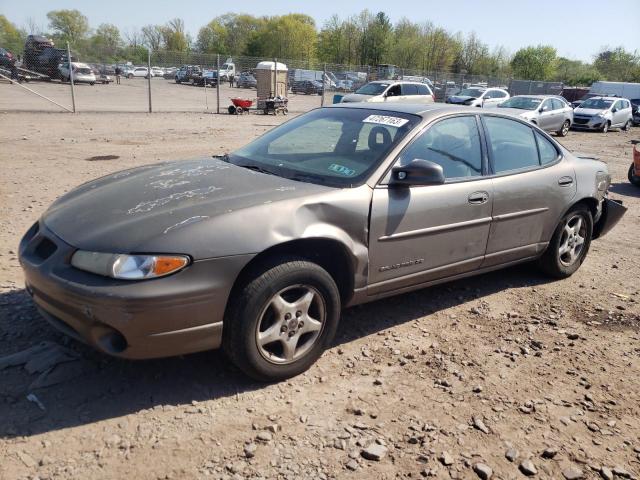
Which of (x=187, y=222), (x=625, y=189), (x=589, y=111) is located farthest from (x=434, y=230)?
(x=589, y=111)

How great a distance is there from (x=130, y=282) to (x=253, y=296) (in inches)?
24.8

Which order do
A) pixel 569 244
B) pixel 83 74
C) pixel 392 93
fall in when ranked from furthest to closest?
pixel 83 74 < pixel 392 93 < pixel 569 244

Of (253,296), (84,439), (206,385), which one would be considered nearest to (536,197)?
(253,296)

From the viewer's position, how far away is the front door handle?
12.7 ft

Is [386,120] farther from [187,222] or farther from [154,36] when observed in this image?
[154,36]

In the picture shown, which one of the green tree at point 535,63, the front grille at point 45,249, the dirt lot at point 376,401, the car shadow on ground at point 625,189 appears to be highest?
the green tree at point 535,63

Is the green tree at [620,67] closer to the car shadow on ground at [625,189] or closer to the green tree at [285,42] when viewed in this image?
the green tree at [285,42]

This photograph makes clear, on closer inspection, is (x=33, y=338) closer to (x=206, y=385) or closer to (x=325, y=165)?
(x=206, y=385)

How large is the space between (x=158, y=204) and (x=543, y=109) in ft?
64.7

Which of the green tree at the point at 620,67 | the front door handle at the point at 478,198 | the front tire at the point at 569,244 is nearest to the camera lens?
the front door handle at the point at 478,198

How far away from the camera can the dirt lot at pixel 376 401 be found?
98.9 inches

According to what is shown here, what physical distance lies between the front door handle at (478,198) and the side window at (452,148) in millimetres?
159

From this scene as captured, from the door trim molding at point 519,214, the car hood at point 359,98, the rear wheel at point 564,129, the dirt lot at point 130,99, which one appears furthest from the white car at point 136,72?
the door trim molding at point 519,214

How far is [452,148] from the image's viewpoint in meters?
3.94
